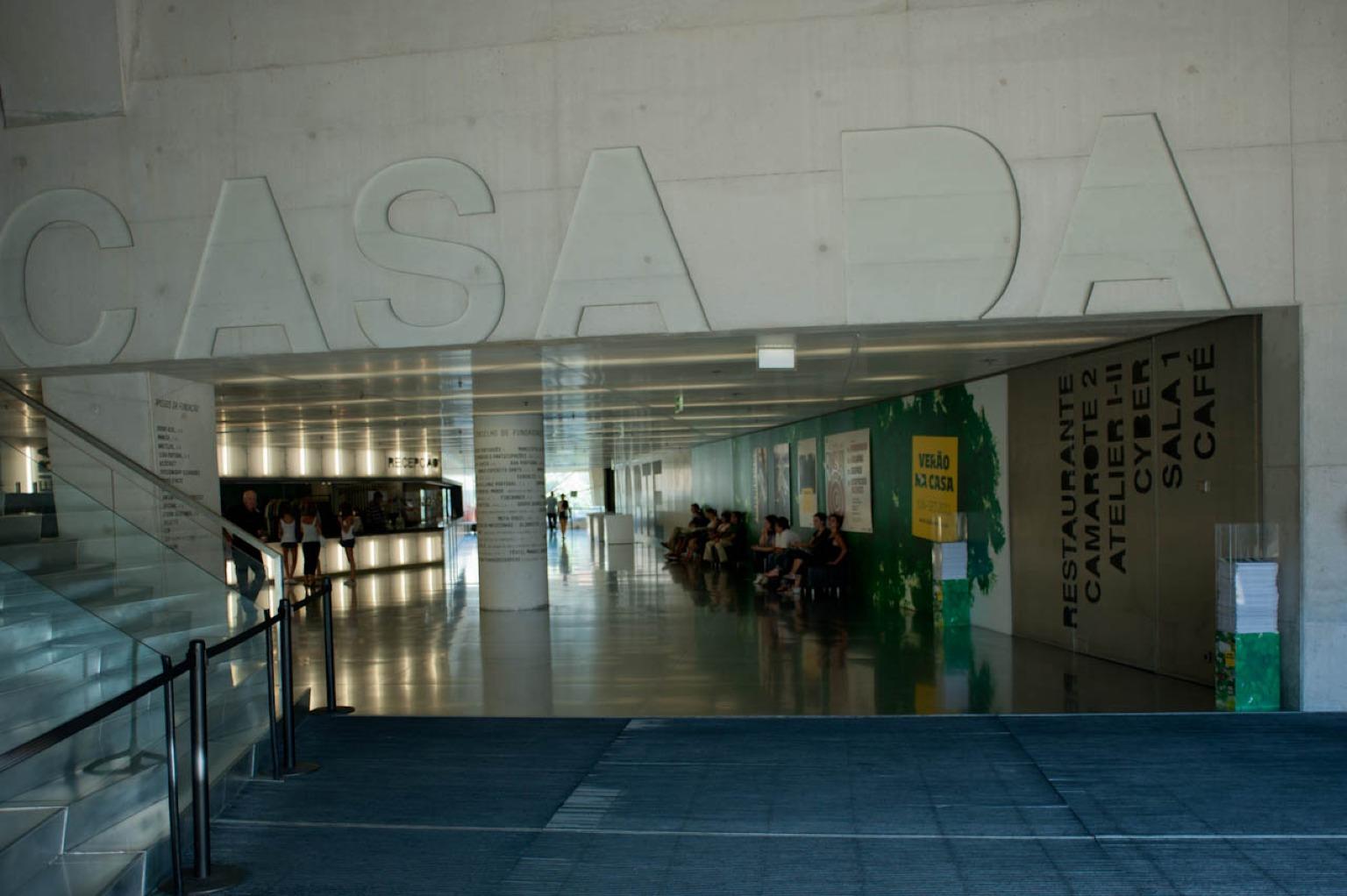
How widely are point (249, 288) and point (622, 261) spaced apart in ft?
8.68

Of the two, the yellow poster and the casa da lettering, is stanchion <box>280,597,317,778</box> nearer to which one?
the casa da lettering

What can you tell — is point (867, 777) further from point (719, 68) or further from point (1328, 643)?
point (719, 68)

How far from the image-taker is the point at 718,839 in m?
4.29

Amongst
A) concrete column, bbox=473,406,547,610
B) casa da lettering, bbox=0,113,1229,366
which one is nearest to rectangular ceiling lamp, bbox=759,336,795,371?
casa da lettering, bbox=0,113,1229,366

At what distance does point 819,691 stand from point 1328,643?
3.23 m

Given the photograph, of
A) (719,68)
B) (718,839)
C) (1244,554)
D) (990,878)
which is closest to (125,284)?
(719,68)

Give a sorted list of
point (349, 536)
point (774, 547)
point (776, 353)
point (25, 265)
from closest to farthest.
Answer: point (25, 265)
point (776, 353)
point (774, 547)
point (349, 536)

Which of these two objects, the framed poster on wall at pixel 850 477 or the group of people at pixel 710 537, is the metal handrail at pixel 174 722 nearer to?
the framed poster on wall at pixel 850 477

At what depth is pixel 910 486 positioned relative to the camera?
1238 centimetres

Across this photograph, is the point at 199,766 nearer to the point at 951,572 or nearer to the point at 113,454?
the point at 113,454

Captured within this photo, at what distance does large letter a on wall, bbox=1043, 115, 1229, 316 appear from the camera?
20.4ft

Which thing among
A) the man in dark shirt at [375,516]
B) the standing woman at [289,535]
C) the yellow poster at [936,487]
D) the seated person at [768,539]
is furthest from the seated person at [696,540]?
the yellow poster at [936,487]

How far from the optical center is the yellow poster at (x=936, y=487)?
Result: 36.0 feet

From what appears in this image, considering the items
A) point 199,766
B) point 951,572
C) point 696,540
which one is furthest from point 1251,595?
point 696,540
